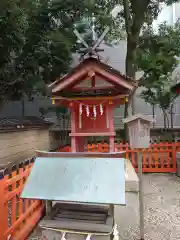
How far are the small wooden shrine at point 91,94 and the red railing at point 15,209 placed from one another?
1.67m

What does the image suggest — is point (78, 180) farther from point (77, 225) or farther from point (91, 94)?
point (91, 94)

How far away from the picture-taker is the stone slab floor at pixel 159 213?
179 inches

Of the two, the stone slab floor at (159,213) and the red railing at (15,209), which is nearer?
Result: the red railing at (15,209)

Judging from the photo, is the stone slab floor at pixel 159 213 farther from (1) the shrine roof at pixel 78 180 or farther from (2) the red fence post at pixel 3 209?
(1) the shrine roof at pixel 78 180

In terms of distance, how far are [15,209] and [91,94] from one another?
2.87m

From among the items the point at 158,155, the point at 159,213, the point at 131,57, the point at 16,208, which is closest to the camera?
the point at 16,208

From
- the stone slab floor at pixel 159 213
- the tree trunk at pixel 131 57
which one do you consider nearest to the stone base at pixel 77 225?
the stone slab floor at pixel 159 213

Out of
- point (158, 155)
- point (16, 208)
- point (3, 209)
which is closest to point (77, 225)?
point (3, 209)

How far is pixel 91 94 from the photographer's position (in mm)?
5418

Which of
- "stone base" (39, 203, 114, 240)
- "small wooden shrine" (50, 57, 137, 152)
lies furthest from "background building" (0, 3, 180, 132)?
"stone base" (39, 203, 114, 240)

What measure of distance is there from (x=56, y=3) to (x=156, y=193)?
8300 millimetres

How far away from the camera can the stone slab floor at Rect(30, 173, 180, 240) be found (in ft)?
14.9

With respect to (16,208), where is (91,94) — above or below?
above

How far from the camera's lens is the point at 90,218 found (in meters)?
3.13
